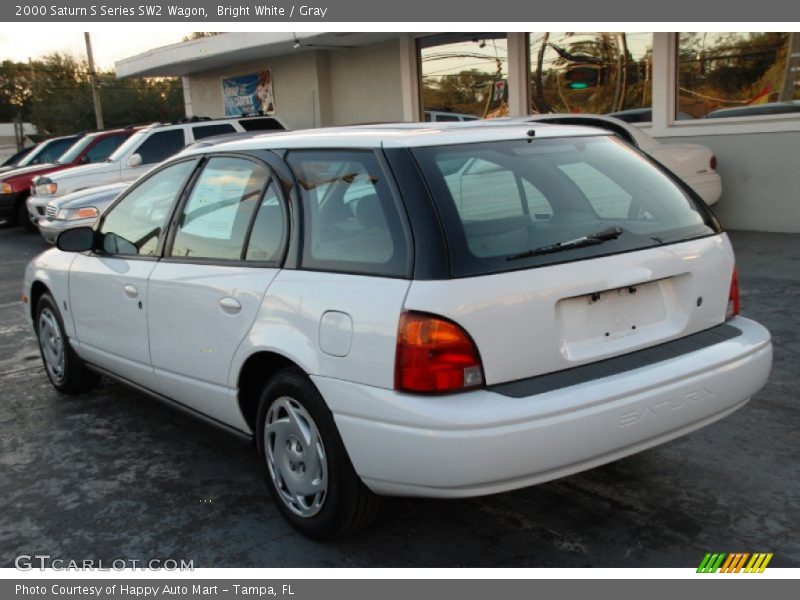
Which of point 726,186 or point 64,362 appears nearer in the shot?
point 64,362

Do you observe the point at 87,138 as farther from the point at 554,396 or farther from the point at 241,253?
the point at 554,396

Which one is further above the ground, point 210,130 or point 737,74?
point 737,74

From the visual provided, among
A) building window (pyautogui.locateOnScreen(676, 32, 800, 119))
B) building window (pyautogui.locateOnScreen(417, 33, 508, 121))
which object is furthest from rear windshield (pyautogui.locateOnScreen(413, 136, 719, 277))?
building window (pyautogui.locateOnScreen(417, 33, 508, 121))

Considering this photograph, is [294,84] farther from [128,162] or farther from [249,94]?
[128,162]

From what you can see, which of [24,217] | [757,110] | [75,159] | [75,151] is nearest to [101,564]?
[757,110]

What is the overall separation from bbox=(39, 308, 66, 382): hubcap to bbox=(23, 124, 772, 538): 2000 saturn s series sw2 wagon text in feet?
5.43

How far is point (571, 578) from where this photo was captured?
9.95ft

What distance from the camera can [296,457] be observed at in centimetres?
338

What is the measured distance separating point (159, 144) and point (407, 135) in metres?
11.1

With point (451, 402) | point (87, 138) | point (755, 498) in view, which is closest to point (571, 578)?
point (451, 402)

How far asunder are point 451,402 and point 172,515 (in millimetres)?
1600

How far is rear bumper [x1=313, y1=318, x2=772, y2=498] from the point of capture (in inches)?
109

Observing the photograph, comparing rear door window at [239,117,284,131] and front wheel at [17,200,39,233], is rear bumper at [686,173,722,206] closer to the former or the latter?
rear door window at [239,117,284,131]

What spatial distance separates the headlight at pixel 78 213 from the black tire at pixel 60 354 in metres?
5.83
